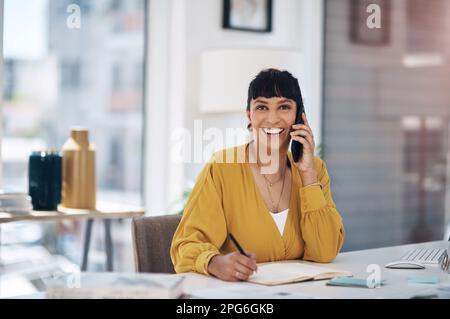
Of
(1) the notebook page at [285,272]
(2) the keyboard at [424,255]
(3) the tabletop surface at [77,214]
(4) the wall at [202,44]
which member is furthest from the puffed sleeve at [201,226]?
(4) the wall at [202,44]

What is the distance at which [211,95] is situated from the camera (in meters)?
2.93

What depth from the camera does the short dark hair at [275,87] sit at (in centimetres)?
166

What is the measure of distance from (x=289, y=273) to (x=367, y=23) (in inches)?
103

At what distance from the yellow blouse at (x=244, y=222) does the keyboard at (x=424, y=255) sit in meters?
0.22

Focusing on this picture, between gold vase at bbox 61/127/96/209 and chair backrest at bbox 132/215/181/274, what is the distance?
0.75m

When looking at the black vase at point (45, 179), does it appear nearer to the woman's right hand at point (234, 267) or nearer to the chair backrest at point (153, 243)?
the chair backrest at point (153, 243)

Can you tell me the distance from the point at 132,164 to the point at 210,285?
191 cm

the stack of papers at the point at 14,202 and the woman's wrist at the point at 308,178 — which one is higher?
the woman's wrist at the point at 308,178

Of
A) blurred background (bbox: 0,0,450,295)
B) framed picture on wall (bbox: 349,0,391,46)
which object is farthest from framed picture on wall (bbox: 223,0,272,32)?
A: framed picture on wall (bbox: 349,0,391,46)

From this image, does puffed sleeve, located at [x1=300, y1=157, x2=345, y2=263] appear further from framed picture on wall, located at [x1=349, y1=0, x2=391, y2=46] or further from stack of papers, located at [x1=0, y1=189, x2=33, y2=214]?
framed picture on wall, located at [x1=349, y1=0, x2=391, y2=46]

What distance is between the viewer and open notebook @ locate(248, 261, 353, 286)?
57.8 inches
